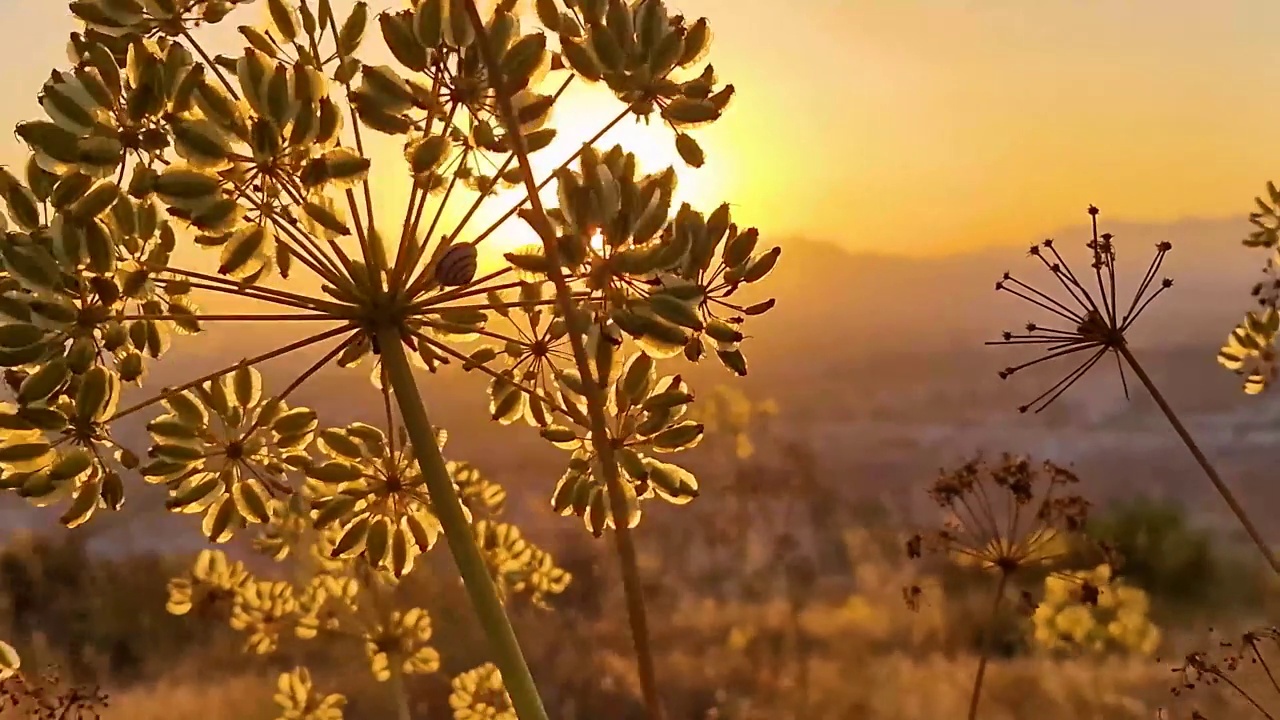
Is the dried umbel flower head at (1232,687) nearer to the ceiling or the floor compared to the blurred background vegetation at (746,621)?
nearer to the floor

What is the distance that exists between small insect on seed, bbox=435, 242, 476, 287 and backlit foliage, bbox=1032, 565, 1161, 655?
2.15 ft

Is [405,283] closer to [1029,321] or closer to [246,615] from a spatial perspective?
[246,615]

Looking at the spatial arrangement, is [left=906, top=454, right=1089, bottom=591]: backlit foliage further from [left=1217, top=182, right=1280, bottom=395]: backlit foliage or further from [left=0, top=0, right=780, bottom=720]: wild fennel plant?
[left=0, top=0, right=780, bottom=720]: wild fennel plant

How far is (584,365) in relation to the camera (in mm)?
360

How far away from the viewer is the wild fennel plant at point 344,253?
1.17ft

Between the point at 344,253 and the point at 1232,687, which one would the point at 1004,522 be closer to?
the point at 1232,687

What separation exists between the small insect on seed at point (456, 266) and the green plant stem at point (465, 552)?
0.03 metres

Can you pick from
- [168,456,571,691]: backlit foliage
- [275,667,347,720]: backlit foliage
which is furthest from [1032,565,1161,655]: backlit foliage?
[275,667,347,720]: backlit foliage

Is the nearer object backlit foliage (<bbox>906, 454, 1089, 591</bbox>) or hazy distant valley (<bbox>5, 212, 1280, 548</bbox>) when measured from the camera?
backlit foliage (<bbox>906, 454, 1089, 591</bbox>)

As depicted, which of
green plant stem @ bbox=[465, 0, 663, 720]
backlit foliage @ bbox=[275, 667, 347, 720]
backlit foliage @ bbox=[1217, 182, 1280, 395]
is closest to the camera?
green plant stem @ bbox=[465, 0, 663, 720]

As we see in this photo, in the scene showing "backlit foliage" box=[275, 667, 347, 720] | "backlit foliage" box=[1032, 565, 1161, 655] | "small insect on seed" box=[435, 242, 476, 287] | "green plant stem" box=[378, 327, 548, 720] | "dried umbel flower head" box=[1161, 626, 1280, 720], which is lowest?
"dried umbel flower head" box=[1161, 626, 1280, 720]

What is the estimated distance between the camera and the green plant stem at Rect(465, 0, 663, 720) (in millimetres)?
353

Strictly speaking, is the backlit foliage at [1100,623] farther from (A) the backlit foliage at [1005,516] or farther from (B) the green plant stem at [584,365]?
(B) the green plant stem at [584,365]

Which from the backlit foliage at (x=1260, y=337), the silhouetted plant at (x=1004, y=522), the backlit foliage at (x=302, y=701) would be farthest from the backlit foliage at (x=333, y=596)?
the backlit foliage at (x=1260, y=337)
